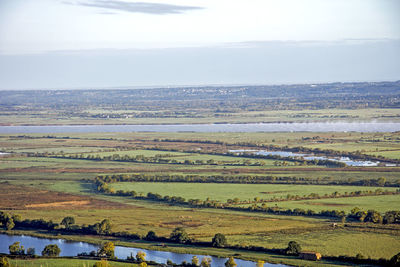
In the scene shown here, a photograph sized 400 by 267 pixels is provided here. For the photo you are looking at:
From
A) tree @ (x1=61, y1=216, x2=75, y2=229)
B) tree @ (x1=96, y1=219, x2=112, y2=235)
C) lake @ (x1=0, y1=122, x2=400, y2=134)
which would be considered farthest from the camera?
lake @ (x1=0, y1=122, x2=400, y2=134)

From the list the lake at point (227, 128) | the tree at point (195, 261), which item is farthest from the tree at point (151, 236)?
the lake at point (227, 128)

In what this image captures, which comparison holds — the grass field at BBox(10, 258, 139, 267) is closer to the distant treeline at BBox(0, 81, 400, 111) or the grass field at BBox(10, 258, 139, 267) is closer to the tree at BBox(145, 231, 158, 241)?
the tree at BBox(145, 231, 158, 241)

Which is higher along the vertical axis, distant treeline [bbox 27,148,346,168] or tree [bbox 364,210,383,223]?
distant treeline [bbox 27,148,346,168]

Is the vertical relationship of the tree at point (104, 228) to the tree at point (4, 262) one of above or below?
above

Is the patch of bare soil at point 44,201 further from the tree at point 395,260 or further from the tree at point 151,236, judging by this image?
the tree at point 395,260

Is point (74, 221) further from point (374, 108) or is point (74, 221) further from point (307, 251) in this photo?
point (374, 108)

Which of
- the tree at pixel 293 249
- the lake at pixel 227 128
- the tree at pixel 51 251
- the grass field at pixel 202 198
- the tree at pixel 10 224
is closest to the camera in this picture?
the tree at pixel 293 249

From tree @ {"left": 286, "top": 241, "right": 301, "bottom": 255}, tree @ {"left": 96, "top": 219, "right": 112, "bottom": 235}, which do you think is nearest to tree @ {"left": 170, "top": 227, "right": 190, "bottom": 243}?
tree @ {"left": 96, "top": 219, "right": 112, "bottom": 235}
